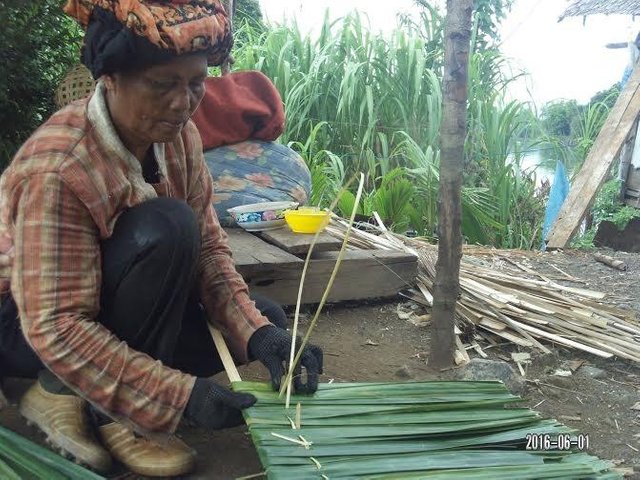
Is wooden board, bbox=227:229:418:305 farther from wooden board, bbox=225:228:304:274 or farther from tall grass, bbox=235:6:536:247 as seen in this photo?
tall grass, bbox=235:6:536:247

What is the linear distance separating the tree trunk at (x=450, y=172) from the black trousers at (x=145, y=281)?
1.01m

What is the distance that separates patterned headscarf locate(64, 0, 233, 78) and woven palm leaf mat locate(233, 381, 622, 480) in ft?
2.65

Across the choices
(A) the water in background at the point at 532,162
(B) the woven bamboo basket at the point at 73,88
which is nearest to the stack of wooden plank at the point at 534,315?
(B) the woven bamboo basket at the point at 73,88

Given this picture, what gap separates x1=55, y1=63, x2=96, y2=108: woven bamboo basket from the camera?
2984 mm

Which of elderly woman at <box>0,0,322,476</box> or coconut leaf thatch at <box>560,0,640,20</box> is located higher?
coconut leaf thatch at <box>560,0,640,20</box>

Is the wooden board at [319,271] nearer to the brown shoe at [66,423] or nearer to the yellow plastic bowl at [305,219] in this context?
the yellow plastic bowl at [305,219]

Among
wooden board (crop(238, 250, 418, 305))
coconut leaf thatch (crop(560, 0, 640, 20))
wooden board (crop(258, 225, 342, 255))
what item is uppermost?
coconut leaf thatch (crop(560, 0, 640, 20))

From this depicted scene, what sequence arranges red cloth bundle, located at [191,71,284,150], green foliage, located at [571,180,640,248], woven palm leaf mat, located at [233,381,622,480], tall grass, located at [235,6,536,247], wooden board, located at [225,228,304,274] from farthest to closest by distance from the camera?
green foliage, located at [571,180,640,248] < tall grass, located at [235,6,536,247] < red cloth bundle, located at [191,71,284,150] < wooden board, located at [225,228,304,274] < woven palm leaf mat, located at [233,381,622,480]

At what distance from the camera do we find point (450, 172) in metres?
2.31

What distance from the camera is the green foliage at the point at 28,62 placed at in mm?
3059

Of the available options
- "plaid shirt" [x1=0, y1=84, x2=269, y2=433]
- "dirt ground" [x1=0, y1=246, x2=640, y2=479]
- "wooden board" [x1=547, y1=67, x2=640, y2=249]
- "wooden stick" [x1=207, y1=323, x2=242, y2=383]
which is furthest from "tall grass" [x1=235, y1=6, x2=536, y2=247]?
"plaid shirt" [x1=0, y1=84, x2=269, y2=433]

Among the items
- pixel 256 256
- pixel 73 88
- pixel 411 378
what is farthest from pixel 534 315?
pixel 73 88

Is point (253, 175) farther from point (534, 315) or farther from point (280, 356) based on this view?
point (280, 356)

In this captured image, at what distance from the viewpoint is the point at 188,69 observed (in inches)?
59.7
